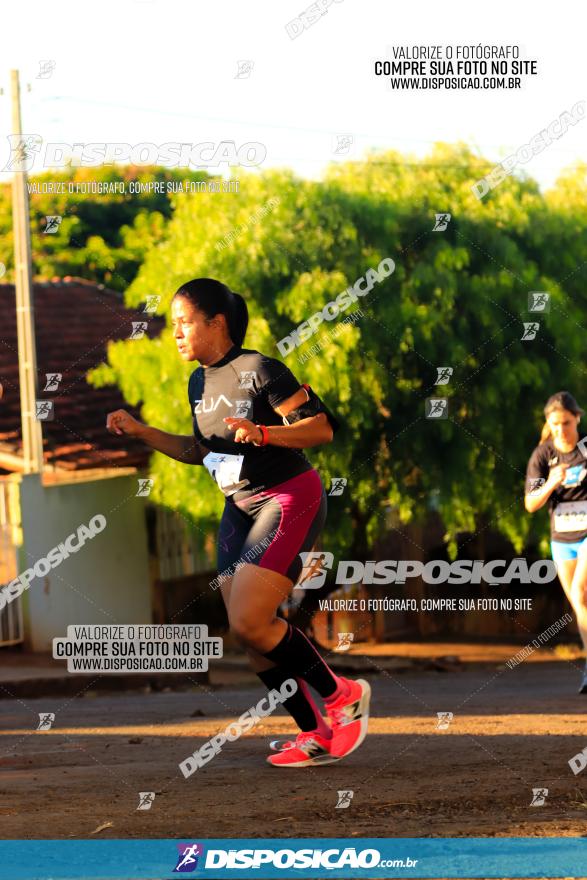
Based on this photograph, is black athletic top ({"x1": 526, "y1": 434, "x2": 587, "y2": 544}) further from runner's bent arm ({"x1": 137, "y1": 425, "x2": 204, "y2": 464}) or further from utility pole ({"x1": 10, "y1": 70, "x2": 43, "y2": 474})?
utility pole ({"x1": 10, "y1": 70, "x2": 43, "y2": 474})

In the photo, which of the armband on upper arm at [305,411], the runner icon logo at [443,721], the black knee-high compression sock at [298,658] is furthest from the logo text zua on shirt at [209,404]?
the runner icon logo at [443,721]

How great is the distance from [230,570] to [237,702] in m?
5.72

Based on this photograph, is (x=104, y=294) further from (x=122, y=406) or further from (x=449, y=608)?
(x=449, y=608)

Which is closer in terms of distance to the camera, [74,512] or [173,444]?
[173,444]

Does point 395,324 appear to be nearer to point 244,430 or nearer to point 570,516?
point 570,516

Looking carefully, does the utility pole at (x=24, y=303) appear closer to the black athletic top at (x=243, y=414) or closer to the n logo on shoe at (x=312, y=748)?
the black athletic top at (x=243, y=414)

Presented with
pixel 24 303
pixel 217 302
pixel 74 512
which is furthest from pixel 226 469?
pixel 74 512

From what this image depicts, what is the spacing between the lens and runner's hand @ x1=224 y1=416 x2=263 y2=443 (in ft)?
18.6

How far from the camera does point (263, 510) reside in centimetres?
617

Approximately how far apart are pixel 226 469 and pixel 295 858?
83.4 inches

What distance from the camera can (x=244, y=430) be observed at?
18.6ft

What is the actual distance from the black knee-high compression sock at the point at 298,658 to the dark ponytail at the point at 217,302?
1358mm

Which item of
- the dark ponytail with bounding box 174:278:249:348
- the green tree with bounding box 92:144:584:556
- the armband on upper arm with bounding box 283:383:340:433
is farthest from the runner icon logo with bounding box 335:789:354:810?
the green tree with bounding box 92:144:584:556

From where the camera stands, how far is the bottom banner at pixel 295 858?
4.41 metres
